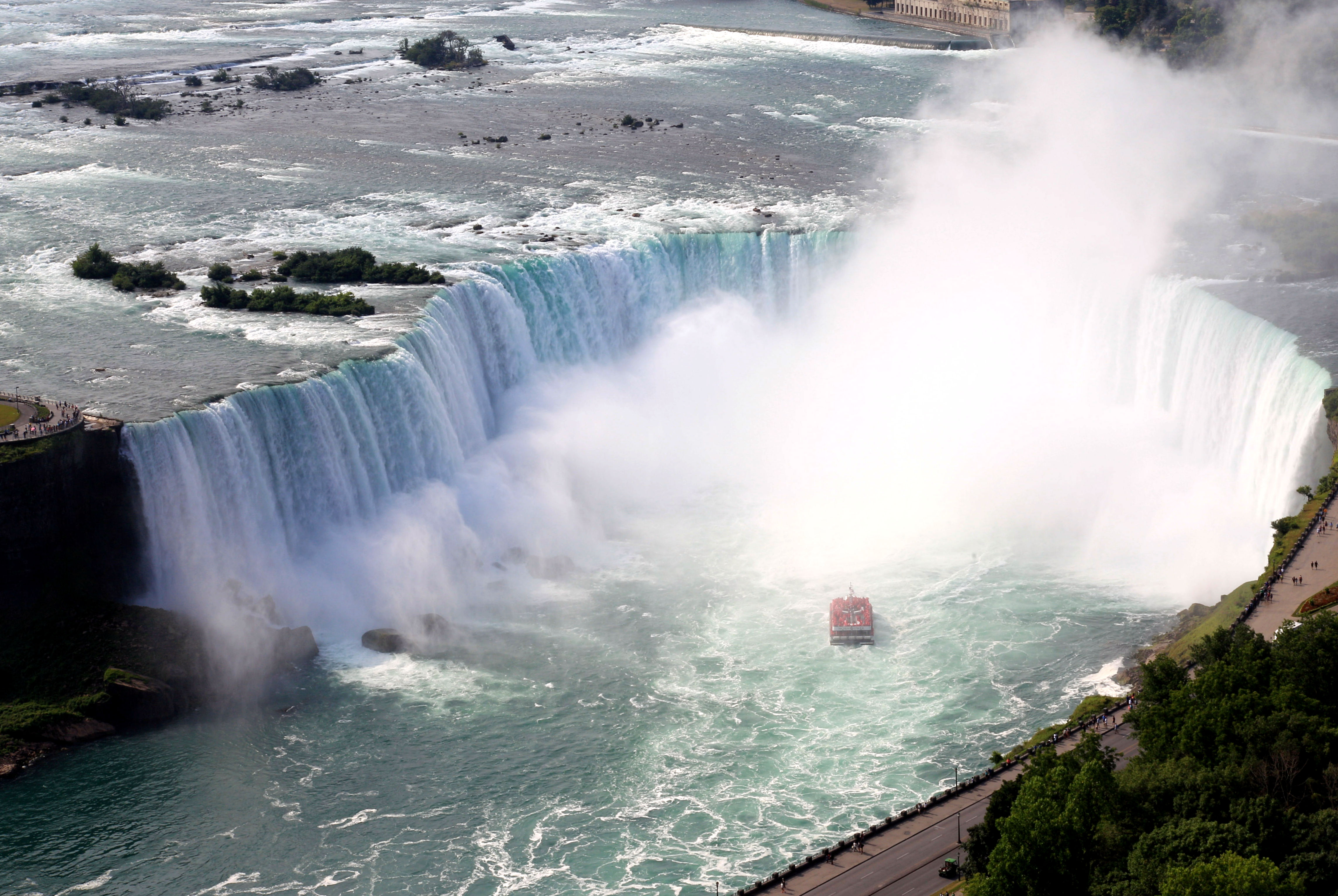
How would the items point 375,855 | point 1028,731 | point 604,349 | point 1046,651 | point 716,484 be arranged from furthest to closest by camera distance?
1. point 604,349
2. point 716,484
3. point 1046,651
4. point 1028,731
5. point 375,855

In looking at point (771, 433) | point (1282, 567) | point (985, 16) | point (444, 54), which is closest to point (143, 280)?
point (771, 433)

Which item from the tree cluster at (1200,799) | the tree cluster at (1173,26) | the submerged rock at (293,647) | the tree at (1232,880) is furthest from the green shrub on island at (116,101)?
the tree at (1232,880)

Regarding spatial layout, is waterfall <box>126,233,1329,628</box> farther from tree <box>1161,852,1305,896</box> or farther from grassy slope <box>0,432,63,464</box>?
tree <box>1161,852,1305,896</box>

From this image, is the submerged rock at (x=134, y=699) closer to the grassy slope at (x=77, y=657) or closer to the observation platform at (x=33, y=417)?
the grassy slope at (x=77, y=657)

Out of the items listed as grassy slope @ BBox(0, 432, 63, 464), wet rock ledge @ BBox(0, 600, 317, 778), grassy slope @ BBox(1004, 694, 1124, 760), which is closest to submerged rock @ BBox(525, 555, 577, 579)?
wet rock ledge @ BBox(0, 600, 317, 778)

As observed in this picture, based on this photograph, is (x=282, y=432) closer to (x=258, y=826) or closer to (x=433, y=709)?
(x=433, y=709)

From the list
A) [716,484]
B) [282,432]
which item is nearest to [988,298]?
[716,484]

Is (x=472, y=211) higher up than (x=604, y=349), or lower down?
higher up
